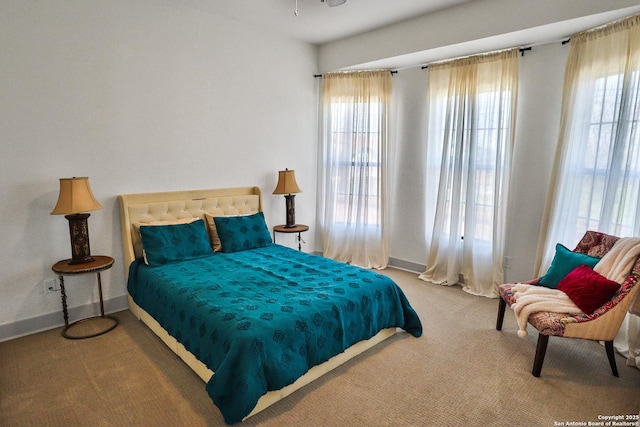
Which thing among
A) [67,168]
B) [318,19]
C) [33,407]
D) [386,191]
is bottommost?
[33,407]

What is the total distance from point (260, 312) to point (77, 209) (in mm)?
1744

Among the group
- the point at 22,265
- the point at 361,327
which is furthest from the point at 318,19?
the point at 22,265

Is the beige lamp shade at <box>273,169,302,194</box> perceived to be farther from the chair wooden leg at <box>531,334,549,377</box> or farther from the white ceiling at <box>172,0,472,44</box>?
the chair wooden leg at <box>531,334,549,377</box>

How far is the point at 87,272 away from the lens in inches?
111

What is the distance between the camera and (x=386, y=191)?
4.74 metres

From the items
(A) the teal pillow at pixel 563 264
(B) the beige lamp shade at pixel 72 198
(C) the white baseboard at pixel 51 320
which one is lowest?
(C) the white baseboard at pixel 51 320

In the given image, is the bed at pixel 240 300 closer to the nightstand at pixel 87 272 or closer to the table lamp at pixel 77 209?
the nightstand at pixel 87 272

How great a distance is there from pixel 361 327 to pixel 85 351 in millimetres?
2161

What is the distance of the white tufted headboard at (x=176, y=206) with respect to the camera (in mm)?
3412

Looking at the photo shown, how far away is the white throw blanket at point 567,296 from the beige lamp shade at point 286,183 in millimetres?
2718

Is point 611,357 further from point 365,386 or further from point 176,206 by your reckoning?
point 176,206

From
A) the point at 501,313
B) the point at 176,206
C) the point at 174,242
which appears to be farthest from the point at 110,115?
the point at 501,313

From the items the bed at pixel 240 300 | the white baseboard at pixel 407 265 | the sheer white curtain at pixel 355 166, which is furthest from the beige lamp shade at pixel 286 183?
the white baseboard at pixel 407 265

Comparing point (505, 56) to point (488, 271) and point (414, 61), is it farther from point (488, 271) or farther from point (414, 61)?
point (488, 271)
